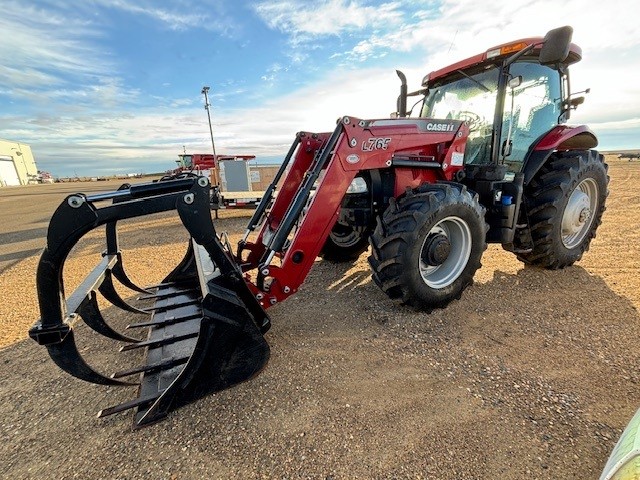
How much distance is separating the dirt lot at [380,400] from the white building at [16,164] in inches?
2575

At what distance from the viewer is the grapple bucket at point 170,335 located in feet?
5.86

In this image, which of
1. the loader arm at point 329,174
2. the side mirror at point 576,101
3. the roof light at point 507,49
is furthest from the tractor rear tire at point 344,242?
the side mirror at point 576,101

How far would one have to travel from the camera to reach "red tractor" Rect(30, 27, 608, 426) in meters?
2.03

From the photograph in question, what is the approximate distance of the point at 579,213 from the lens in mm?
4113

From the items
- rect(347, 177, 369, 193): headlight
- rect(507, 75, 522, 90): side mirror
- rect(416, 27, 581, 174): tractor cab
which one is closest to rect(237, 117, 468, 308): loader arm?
rect(347, 177, 369, 193): headlight

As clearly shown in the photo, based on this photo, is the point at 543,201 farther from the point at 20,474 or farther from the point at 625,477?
the point at 20,474

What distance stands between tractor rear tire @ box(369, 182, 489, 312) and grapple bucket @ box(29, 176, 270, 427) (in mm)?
1175

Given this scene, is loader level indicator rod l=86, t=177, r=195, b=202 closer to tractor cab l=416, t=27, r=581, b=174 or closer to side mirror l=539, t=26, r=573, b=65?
tractor cab l=416, t=27, r=581, b=174

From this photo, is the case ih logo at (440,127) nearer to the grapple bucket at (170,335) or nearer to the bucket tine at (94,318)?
the grapple bucket at (170,335)

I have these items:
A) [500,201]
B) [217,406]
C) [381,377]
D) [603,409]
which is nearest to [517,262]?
[500,201]

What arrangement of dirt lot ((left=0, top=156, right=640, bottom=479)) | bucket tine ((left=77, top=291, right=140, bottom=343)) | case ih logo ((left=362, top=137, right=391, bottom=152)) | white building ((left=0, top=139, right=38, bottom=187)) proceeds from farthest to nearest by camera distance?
white building ((left=0, top=139, right=38, bottom=187))
case ih logo ((left=362, top=137, right=391, bottom=152))
bucket tine ((left=77, top=291, right=140, bottom=343))
dirt lot ((left=0, top=156, right=640, bottom=479))

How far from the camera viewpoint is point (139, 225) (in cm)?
951

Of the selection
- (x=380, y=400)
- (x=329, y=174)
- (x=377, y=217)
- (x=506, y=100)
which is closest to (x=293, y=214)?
(x=329, y=174)

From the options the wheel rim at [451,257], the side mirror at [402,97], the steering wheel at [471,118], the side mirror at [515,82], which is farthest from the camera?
the side mirror at [402,97]
